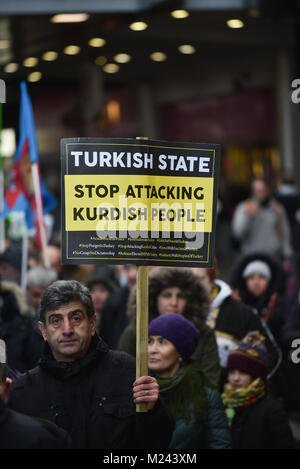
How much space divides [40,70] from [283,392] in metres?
16.1

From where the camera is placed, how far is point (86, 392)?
4.55 metres

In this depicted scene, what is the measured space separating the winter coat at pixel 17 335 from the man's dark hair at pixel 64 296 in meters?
1.23

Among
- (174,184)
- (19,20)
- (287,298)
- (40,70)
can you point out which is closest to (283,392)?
(287,298)

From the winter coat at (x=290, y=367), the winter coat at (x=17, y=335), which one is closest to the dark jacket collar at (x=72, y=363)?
the winter coat at (x=17, y=335)

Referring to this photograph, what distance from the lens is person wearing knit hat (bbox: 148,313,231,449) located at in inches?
208

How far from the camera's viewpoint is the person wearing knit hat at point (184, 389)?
5289 millimetres

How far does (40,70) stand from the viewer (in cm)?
2331

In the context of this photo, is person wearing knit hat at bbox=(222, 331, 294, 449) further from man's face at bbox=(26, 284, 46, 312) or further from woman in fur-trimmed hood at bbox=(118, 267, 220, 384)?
man's face at bbox=(26, 284, 46, 312)

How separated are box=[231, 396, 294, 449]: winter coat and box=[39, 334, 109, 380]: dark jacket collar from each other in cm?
155

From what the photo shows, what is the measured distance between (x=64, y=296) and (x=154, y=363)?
86 centimetres

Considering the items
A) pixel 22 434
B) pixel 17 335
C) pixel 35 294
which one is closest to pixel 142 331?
pixel 22 434

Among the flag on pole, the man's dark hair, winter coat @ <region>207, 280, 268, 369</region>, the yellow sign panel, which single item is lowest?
winter coat @ <region>207, 280, 268, 369</region>

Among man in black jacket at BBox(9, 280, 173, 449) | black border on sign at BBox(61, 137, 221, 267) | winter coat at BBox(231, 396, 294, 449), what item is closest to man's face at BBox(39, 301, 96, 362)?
man in black jacket at BBox(9, 280, 173, 449)
